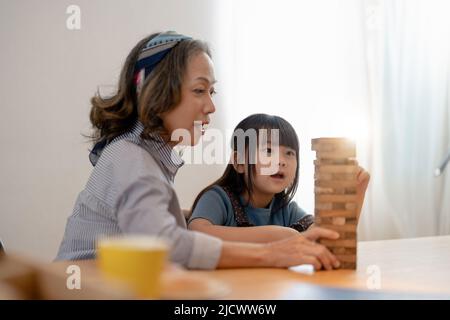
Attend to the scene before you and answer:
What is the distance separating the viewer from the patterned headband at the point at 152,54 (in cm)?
99

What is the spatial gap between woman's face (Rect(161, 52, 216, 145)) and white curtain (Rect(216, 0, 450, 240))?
5.06ft

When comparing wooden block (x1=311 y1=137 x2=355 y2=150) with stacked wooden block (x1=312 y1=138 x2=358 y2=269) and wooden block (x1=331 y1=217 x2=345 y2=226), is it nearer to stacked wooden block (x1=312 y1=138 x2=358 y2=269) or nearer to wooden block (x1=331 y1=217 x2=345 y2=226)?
stacked wooden block (x1=312 y1=138 x2=358 y2=269)

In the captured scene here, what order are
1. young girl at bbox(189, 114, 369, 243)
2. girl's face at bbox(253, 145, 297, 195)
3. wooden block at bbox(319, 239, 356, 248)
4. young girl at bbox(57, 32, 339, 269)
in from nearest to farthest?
young girl at bbox(57, 32, 339, 269)
wooden block at bbox(319, 239, 356, 248)
young girl at bbox(189, 114, 369, 243)
girl's face at bbox(253, 145, 297, 195)

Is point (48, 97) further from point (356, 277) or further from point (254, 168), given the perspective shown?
point (356, 277)

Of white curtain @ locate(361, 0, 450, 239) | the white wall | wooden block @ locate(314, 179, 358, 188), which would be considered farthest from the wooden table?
white curtain @ locate(361, 0, 450, 239)

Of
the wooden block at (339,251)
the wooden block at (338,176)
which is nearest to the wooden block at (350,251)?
the wooden block at (339,251)

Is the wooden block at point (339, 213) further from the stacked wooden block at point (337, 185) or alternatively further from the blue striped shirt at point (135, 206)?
the blue striped shirt at point (135, 206)

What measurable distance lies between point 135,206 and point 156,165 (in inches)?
4.4

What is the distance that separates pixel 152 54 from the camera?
1.00 meters

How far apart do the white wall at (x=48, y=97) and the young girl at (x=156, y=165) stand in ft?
4.23

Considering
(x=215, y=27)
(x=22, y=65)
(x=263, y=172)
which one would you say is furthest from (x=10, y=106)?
(x=263, y=172)

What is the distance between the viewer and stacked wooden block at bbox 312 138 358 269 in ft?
3.01

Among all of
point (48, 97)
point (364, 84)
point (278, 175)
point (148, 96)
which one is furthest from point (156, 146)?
point (364, 84)
